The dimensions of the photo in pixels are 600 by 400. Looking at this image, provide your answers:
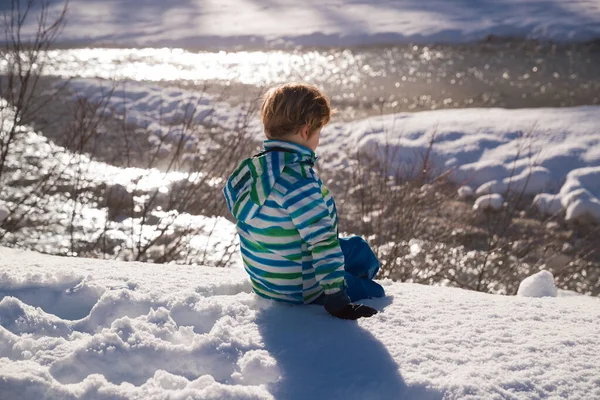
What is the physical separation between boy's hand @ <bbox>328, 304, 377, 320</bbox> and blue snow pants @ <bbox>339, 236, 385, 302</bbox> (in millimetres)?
392

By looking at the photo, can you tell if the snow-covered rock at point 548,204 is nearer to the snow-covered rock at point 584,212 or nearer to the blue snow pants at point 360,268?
the snow-covered rock at point 584,212

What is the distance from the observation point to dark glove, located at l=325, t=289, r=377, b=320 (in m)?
2.30

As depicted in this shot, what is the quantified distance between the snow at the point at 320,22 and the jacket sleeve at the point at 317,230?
1123 cm

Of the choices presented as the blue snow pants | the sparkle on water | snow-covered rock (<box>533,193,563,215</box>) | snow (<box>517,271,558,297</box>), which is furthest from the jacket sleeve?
the sparkle on water

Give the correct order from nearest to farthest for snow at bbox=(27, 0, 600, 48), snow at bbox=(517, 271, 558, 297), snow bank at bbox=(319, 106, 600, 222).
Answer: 1. snow at bbox=(517, 271, 558, 297)
2. snow bank at bbox=(319, 106, 600, 222)
3. snow at bbox=(27, 0, 600, 48)

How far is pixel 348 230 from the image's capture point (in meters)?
5.71

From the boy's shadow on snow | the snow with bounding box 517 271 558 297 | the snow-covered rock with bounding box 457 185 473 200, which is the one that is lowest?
the snow-covered rock with bounding box 457 185 473 200

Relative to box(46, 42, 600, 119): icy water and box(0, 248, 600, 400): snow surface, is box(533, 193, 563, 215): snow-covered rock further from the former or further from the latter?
box(0, 248, 600, 400): snow surface

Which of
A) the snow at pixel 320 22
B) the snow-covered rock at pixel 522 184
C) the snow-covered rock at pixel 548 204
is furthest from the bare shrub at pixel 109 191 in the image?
the snow at pixel 320 22

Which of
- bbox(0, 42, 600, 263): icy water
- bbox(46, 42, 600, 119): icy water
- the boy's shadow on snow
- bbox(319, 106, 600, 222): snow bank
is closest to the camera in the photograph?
the boy's shadow on snow

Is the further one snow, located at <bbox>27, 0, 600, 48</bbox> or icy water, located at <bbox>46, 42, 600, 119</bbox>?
snow, located at <bbox>27, 0, 600, 48</bbox>

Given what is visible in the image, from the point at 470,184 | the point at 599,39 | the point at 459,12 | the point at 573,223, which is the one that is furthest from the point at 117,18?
the point at 573,223

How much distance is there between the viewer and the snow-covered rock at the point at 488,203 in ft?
20.1

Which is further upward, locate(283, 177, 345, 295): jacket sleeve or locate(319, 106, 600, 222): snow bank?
locate(283, 177, 345, 295): jacket sleeve
